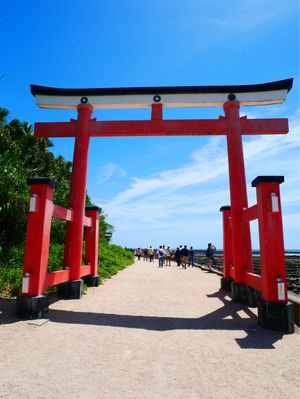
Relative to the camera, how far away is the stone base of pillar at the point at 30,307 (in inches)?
214

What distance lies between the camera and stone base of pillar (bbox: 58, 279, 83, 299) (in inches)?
295

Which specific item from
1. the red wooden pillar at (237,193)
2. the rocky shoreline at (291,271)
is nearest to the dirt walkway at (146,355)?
the red wooden pillar at (237,193)

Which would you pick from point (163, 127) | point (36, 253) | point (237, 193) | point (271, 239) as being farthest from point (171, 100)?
point (36, 253)

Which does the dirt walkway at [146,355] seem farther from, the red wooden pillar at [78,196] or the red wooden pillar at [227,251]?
the red wooden pillar at [227,251]

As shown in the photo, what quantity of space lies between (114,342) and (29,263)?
259 cm

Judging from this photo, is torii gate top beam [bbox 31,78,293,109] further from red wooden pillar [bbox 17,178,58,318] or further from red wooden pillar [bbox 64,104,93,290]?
red wooden pillar [bbox 17,178,58,318]

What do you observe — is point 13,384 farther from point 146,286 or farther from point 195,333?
point 146,286

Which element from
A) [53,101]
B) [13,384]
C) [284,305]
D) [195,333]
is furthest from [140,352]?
[53,101]

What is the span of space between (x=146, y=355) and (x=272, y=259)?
9.77 ft

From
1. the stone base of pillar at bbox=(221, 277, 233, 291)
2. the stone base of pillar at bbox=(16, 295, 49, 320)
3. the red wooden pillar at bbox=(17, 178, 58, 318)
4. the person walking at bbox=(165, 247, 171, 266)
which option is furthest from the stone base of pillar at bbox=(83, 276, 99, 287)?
the person walking at bbox=(165, 247, 171, 266)

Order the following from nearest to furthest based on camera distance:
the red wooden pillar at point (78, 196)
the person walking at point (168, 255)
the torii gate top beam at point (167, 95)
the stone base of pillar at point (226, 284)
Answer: the red wooden pillar at point (78, 196) → the torii gate top beam at point (167, 95) → the stone base of pillar at point (226, 284) → the person walking at point (168, 255)

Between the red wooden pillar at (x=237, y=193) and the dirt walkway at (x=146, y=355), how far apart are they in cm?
120

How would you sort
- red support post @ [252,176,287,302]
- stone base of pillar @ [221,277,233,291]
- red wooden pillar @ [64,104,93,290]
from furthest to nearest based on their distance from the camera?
stone base of pillar @ [221,277,233,291] < red wooden pillar @ [64,104,93,290] < red support post @ [252,176,287,302]

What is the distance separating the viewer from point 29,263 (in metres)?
5.76
